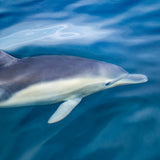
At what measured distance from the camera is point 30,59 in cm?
411

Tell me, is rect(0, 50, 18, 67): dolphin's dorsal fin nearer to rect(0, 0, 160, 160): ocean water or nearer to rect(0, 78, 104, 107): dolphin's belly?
rect(0, 78, 104, 107): dolphin's belly

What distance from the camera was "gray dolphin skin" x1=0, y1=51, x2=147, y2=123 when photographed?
3.82 meters

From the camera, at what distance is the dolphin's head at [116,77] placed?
167 inches

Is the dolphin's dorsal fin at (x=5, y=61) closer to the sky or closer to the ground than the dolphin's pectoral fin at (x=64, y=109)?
closer to the sky

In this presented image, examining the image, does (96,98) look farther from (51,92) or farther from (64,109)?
(51,92)

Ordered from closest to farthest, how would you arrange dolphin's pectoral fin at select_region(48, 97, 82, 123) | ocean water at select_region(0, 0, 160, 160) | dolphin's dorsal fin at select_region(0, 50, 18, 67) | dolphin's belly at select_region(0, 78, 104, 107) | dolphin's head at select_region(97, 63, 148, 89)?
ocean water at select_region(0, 0, 160, 160), dolphin's pectoral fin at select_region(48, 97, 82, 123), dolphin's belly at select_region(0, 78, 104, 107), dolphin's dorsal fin at select_region(0, 50, 18, 67), dolphin's head at select_region(97, 63, 148, 89)

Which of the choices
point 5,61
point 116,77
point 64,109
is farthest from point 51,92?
point 116,77

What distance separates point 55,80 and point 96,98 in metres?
0.90

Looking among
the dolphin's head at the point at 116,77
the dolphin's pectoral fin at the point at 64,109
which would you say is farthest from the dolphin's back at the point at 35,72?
the dolphin's pectoral fin at the point at 64,109

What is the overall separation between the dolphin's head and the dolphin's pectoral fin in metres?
0.66

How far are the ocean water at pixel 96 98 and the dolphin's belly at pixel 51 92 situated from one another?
17 centimetres

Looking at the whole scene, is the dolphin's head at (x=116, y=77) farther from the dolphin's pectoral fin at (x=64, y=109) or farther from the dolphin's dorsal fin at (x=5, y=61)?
the dolphin's dorsal fin at (x=5, y=61)

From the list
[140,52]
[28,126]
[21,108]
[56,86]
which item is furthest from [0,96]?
[140,52]

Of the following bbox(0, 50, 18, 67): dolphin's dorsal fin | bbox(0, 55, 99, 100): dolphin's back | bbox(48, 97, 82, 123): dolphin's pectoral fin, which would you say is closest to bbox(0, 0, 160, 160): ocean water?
bbox(48, 97, 82, 123): dolphin's pectoral fin
